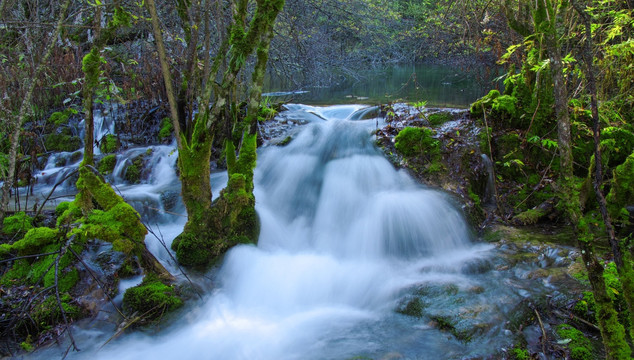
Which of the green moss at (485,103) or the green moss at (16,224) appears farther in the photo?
the green moss at (485,103)

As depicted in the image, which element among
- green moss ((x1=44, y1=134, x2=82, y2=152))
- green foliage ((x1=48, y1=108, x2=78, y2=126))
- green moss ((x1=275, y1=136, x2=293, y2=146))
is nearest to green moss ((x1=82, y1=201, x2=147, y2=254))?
green moss ((x1=275, y1=136, x2=293, y2=146))

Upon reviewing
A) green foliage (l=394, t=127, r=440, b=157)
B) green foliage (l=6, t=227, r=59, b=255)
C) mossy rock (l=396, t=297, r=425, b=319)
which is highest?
green foliage (l=394, t=127, r=440, b=157)

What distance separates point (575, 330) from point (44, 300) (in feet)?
15.2

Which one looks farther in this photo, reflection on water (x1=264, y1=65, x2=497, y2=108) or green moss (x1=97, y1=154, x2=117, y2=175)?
reflection on water (x1=264, y1=65, x2=497, y2=108)

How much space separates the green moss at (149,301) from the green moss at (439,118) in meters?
5.19

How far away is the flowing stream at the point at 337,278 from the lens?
346cm

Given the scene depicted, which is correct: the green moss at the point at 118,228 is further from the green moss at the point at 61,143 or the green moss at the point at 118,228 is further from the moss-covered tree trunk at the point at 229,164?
the green moss at the point at 61,143

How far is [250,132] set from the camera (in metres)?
4.77

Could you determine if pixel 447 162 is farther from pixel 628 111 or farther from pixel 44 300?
pixel 44 300

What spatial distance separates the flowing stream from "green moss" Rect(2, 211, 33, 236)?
4.46 feet

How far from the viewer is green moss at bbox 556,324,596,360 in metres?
2.86

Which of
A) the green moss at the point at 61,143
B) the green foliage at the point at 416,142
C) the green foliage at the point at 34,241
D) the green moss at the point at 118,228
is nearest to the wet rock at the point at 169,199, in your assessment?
the green foliage at the point at 34,241

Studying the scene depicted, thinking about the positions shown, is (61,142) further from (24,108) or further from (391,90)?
(391,90)

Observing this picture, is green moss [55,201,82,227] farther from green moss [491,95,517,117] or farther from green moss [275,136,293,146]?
green moss [491,95,517,117]
